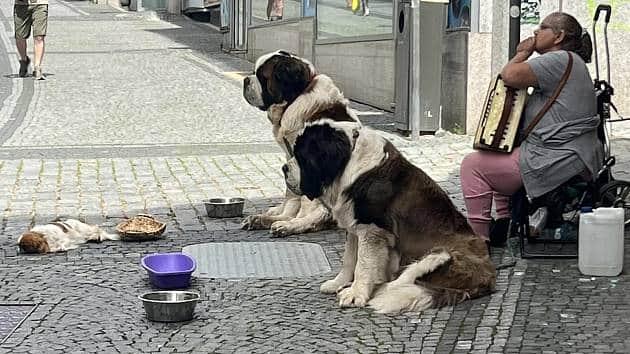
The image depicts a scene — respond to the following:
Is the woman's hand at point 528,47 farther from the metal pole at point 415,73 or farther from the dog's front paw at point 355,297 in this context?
the metal pole at point 415,73

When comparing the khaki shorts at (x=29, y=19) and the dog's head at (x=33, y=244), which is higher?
the khaki shorts at (x=29, y=19)

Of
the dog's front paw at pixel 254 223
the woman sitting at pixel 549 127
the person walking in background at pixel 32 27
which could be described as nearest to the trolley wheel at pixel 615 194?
the woman sitting at pixel 549 127

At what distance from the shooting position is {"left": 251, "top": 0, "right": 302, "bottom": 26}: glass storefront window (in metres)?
21.3

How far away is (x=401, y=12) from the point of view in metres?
13.5

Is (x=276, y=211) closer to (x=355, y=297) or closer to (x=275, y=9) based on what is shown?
(x=355, y=297)

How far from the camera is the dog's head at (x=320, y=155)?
6469 mm

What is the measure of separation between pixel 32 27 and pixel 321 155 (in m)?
15.2

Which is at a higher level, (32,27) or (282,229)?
(32,27)

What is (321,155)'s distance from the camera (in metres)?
6.46

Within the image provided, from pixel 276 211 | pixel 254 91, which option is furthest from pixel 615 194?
pixel 254 91

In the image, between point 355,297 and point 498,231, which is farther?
point 498,231

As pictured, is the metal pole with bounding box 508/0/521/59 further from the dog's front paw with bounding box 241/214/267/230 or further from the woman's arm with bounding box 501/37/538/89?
the dog's front paw with bounding box 241/214/267/230

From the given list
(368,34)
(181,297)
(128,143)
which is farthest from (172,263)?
(368,34)

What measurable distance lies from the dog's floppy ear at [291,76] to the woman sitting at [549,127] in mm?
1306
